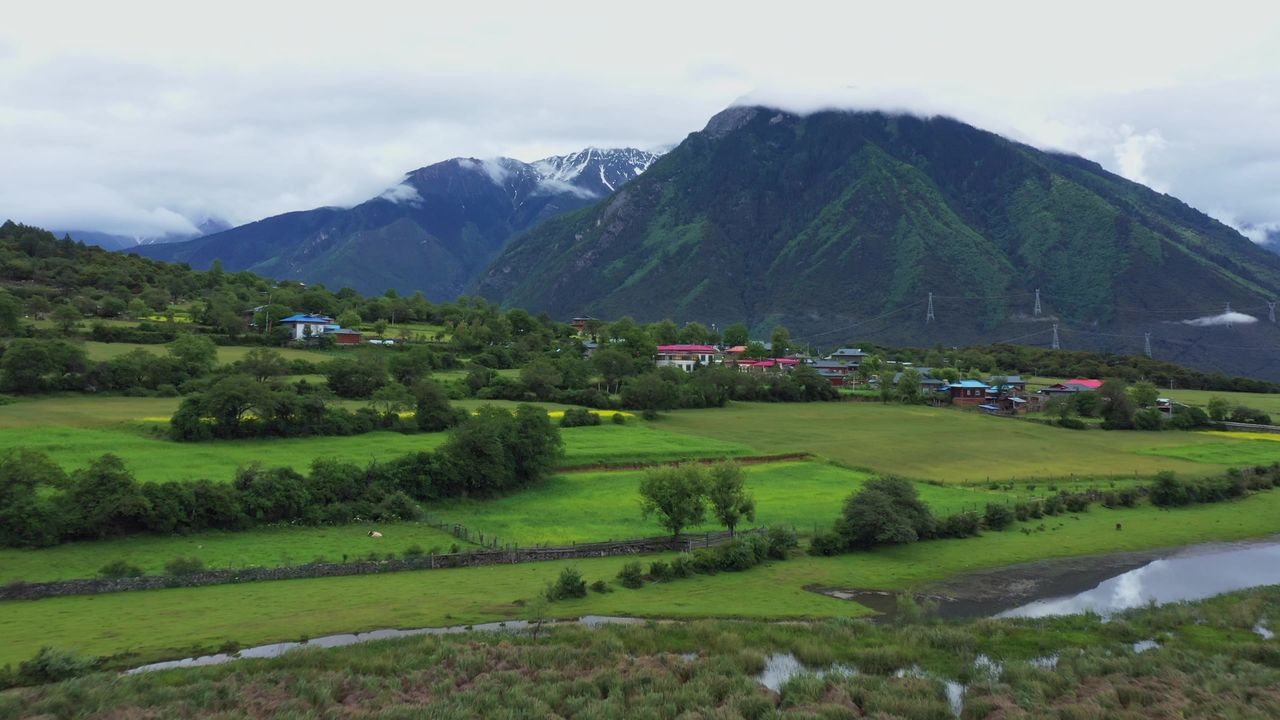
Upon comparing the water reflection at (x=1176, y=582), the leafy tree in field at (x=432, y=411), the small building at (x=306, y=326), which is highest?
the small building at (x=306, y=326)

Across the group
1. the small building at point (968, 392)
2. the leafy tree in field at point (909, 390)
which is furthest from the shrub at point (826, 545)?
the small building at point (968, 392)

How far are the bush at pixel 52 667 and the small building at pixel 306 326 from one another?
92.9 m

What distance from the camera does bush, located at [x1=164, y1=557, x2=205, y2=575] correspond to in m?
35.2

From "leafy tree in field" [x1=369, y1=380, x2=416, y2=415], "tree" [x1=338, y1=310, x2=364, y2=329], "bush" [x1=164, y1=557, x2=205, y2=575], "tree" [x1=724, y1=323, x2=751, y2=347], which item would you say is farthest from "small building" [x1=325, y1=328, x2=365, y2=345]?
"tree" [x1=724, y1=323, x2=751, y2=347]

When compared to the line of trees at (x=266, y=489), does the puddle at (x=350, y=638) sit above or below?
below

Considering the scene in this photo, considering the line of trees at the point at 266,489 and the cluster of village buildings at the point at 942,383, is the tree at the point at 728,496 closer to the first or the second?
the line of trees at the point at 266,489

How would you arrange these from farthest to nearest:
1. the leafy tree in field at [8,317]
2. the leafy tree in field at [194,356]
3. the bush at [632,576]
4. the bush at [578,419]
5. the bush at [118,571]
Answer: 1. the leafy tree in field at [8,317]
2. the leafy tree in field at [194,356]
3. the bush at [578,419]
4. the bush at [632,576]
5. the bush at [118,571]

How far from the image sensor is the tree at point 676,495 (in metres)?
42.9

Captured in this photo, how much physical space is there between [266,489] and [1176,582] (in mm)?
47879

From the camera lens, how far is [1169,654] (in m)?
28.3

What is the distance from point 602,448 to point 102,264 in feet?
410

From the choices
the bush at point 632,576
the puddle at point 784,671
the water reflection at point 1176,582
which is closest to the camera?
the puddle at point 784,671

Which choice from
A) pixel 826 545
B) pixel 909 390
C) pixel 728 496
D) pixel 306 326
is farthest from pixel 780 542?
pixel 306 326

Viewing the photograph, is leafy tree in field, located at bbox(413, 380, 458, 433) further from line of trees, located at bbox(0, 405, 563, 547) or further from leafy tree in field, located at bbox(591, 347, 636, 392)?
leafy tree in field, located at bbox(591, 347, 636, 392)
